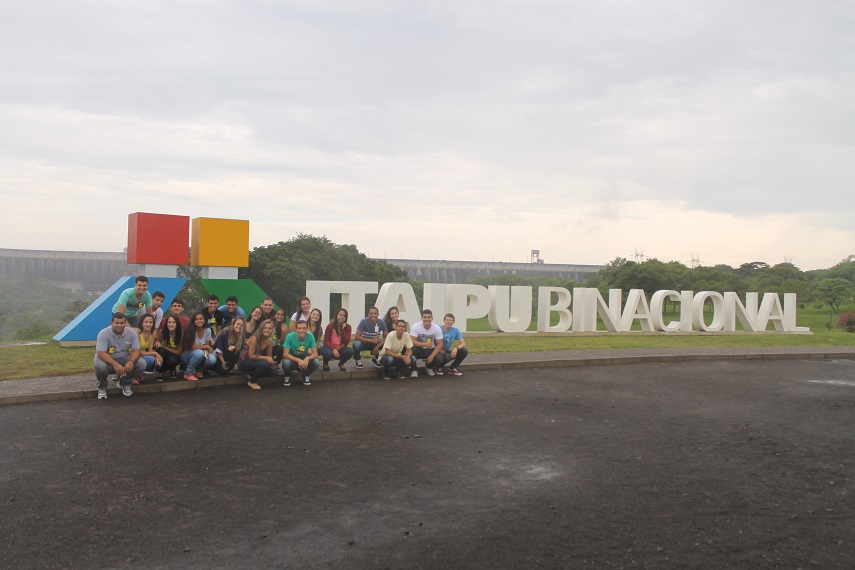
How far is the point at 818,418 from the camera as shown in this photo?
9.02 m

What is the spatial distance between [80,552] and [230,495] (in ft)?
4.27

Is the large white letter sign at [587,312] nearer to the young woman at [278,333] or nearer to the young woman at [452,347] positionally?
the young woman at [452,347]

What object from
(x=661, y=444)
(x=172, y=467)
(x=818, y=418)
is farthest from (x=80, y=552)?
(x=818, y=418)

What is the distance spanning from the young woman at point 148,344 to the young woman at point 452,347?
4967mm

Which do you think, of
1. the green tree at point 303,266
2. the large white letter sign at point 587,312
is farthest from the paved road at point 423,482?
the green tree at point 303,266

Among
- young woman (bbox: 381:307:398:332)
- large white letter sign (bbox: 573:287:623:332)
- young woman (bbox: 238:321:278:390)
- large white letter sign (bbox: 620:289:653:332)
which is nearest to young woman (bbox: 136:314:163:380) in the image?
young woman (bbox: 238:321:278:390)

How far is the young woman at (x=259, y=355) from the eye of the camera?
34.7 ft

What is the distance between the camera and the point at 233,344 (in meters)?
11.0

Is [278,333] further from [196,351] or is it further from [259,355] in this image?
[196,351]

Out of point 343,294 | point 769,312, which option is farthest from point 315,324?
point 769,312

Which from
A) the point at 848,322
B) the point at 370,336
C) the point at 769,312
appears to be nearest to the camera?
the point at 370,336

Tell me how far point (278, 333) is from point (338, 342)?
126 centimetres

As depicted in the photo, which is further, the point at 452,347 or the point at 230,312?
the point at 452,347

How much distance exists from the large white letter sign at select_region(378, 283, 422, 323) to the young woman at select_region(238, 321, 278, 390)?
9374 mm
